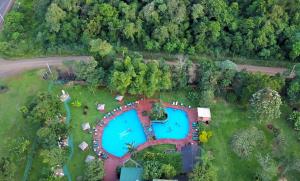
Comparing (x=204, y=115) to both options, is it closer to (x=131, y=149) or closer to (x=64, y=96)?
(x=131, y=149)

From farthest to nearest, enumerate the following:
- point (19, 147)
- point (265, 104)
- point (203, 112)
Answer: point (203, 112), point (265, 104), point (19, 147)

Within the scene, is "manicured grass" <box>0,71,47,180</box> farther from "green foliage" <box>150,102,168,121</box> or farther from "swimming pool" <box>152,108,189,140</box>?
"swimming pool" <box>152,108,189,140</box>

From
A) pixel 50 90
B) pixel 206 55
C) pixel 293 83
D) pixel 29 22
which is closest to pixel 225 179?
pixel 293 83

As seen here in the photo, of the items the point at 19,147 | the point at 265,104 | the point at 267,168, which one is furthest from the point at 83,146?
the point at 265,104

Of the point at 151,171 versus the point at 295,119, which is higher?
the point at 295,119

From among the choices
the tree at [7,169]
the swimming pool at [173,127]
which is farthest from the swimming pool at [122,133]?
the tree at [7,169]

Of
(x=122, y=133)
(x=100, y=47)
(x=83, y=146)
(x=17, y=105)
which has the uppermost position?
(x=100, y=47)

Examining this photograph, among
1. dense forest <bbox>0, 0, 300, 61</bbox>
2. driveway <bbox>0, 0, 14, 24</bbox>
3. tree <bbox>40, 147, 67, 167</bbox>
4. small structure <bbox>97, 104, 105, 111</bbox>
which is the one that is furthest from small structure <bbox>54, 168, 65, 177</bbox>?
driveway <bbox>0, 0, 14, 24</bbox>
